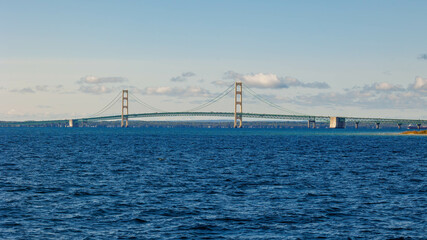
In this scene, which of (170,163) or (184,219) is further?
(170,163)

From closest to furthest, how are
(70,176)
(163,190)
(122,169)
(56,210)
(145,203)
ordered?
(56,210)
(145,203)
(163,190)
(70,176)
(122,169)

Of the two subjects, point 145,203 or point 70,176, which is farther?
point 70,176

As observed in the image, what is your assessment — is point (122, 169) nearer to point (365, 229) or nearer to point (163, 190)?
point (163, 190)

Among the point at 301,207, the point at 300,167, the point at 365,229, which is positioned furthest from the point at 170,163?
the point at 365,229

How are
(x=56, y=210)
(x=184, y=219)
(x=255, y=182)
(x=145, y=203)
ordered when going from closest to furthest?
(x=184, y=219) < (x=56, y=210) < (x=145, y=203) < (x=255, y=182)

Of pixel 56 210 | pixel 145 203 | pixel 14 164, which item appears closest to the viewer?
pixel 56 210

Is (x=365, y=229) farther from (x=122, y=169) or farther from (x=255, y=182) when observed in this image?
(x=122, y=169)

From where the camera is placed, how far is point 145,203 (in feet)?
79.9

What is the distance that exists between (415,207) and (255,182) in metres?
10.8

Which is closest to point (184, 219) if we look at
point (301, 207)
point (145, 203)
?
point (145, 203)

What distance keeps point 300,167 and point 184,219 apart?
23.6 m

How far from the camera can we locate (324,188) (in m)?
29.8

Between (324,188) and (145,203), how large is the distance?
35.3 ft

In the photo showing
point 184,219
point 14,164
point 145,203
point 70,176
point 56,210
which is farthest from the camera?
point 14,164
